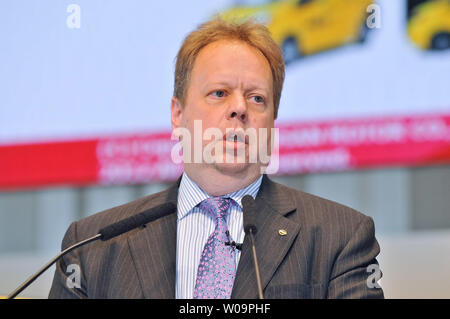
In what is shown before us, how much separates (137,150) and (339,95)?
0.94 meters

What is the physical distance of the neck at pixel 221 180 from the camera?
1826 millimetres

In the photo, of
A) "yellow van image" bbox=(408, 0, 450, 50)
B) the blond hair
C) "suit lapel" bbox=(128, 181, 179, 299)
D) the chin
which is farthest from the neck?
"yellow van image" bbox=(408, 0, 450, 50)

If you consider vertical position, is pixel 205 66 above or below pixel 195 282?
above

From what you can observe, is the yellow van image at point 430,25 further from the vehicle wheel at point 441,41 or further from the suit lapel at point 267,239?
the suit lapel at point 267,239

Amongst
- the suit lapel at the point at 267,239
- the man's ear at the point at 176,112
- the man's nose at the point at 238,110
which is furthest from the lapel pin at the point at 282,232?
the man's ear at the point at 176,112

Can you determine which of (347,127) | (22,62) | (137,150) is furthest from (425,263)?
(22,62)

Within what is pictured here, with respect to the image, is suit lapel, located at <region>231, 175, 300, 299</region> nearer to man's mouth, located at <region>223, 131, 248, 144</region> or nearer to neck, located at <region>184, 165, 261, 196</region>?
neck, located at <region>184, 165, 261, 196</region>

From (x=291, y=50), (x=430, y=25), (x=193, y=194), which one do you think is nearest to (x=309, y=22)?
(x=291, y=50)

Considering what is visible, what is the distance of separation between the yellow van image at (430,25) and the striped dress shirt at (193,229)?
4.29ft

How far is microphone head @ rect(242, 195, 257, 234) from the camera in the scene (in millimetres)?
1477

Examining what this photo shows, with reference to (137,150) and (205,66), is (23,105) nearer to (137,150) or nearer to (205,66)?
(137,150)
